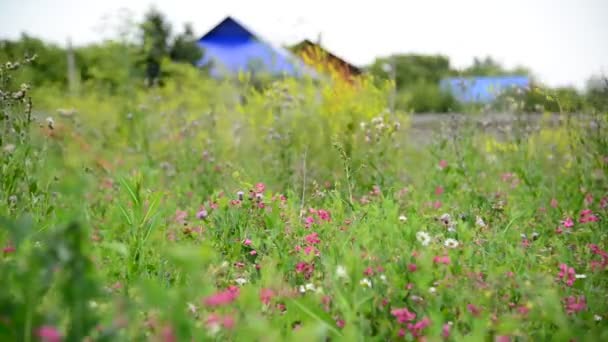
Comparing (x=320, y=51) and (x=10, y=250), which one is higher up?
(x=320, y=51)

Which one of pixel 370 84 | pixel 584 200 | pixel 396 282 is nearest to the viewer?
pixel 396 282

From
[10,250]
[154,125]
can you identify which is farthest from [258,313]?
[154,125]

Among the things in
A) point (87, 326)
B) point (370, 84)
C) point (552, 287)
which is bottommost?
point (552, 287)

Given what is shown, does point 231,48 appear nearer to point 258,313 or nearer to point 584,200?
point 584,200

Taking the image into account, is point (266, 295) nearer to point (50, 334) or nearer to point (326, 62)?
point (50, 334)

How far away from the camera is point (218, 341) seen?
1.84 m

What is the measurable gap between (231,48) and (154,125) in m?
14.5

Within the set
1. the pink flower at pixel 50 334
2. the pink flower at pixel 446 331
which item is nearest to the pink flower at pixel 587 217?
the pink flower at pixel 446 331

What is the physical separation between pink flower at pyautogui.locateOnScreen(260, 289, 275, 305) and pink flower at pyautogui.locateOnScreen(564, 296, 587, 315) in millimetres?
1024

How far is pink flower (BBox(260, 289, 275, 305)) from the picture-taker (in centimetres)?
185

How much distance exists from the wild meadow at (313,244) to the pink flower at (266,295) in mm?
11

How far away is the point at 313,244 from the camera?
251 cm

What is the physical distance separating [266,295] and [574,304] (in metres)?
1.06

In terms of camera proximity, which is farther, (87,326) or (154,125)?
(154,125)
